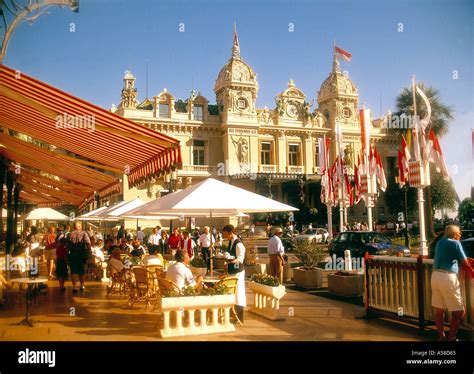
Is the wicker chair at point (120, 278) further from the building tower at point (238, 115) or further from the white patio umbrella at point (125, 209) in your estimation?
the building tower at point (238, 115)

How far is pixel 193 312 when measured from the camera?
249 inches

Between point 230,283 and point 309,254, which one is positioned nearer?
point 230,283

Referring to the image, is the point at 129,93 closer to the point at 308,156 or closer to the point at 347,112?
the point at 308,156

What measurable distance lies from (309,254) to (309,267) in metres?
0.41

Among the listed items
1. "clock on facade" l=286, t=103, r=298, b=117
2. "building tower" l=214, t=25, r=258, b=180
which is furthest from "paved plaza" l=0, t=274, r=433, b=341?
"clock on facade" l=286, t=103, r=298, b=117

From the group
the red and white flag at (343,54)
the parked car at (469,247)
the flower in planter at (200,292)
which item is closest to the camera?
the flower in planter at (200,292)

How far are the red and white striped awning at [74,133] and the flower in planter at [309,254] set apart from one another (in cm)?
479

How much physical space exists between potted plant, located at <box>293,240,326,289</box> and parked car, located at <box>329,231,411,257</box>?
4.08 meters

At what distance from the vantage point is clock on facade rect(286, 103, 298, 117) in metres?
43.8

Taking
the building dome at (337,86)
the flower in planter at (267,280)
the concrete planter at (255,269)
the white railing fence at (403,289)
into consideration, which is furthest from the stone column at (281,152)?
the white railing fence at (403,289)

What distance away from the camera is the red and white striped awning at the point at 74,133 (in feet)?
18.4

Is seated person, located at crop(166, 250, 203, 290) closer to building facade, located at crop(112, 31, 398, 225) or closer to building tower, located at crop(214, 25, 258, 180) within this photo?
building facade, located at crop(112, 31, 398, 225)

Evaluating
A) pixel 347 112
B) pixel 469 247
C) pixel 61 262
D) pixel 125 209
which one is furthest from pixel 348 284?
pixel 347 112

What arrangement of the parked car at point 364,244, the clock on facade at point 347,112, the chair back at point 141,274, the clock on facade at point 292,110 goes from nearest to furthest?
1. the chair back at point 141,274
2. the parked car at point 364,244
3. the clock on facade at point 292,110
4. the clock on facade at point 347,112
